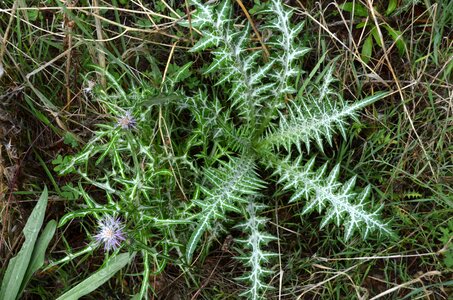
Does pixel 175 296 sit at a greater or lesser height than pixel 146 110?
lesser

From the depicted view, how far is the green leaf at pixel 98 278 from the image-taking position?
7.35 ft

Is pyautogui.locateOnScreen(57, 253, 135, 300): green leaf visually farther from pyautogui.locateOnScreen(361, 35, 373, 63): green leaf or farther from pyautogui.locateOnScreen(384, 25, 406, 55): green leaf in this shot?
pyautogui.locateOnScreen(384, 25, 406, 55): green leaf

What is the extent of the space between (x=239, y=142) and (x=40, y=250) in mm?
1025

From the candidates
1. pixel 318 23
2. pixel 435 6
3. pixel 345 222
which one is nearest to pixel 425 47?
pixel 435 6

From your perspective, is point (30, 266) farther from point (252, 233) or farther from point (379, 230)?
point (379, 230)

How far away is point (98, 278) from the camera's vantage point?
Answer: 227 centimetres

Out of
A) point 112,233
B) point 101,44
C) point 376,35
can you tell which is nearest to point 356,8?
point 376,35

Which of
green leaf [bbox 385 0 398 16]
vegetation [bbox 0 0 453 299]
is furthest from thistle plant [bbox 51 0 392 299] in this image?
green leaf [bbox 385 0 398 16]

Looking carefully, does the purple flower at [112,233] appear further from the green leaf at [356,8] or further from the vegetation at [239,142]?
the green leaf at [356,8]

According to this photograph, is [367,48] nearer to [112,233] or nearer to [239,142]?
[239,142]

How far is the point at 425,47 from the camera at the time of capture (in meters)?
2.50

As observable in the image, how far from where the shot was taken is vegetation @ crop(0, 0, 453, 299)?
227cm

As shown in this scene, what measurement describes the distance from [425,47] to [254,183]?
109 centimetres

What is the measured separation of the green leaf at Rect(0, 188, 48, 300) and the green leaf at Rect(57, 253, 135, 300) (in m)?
0.21
